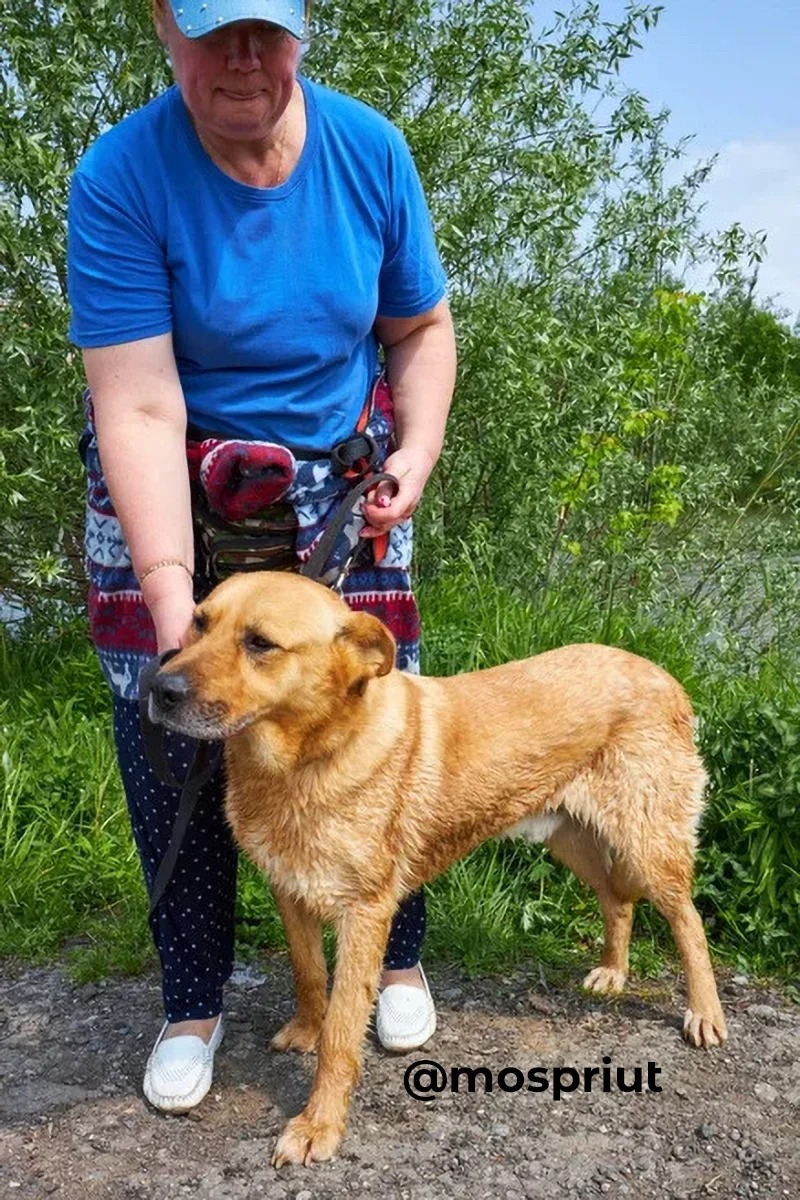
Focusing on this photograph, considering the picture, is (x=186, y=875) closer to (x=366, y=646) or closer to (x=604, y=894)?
(x=366, y=646)

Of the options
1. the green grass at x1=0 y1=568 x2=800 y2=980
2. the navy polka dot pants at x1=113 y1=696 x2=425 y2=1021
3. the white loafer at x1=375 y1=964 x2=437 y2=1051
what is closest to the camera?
the navy polka dot pants at x1=113 y1=696 x2=425 y2=1021

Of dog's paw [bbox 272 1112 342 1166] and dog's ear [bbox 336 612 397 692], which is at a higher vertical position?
dog's ear [bbox 336 612 397 692]

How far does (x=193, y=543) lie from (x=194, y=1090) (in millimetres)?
1490

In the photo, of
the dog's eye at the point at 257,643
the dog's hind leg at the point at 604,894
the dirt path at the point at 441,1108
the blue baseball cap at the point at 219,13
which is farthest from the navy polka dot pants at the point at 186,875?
the blue baseball cap at the point at 219,13

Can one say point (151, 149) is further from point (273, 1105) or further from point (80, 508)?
point (80, 508)

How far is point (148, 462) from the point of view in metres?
2.63

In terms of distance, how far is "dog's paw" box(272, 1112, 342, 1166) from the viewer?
2.89m

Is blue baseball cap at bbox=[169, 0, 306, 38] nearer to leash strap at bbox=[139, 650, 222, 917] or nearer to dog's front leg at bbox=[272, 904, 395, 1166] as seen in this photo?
leash strap at bbox=[139, 650, 222, 917]

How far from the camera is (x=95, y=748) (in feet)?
15.8

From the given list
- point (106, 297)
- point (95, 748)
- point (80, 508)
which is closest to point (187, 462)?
point (106, 297)

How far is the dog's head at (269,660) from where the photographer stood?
2.48 meters

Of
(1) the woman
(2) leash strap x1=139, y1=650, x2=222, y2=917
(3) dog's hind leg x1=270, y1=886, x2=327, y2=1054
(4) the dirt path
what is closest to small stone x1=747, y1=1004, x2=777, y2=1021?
(4) the dirt path

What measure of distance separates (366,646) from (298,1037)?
4.49 ft

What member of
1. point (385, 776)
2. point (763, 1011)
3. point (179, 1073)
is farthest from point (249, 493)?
point (763, 1011)
